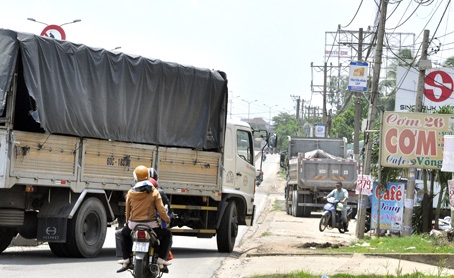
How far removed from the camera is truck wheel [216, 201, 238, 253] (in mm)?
18328

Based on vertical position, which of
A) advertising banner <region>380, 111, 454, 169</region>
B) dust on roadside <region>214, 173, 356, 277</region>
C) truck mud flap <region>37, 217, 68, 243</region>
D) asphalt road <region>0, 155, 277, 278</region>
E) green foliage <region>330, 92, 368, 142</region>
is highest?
green foliage <region>330, 92, 368, 142</region>

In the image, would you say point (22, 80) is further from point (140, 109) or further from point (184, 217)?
point (184, 217)

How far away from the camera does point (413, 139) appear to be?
2203 cm

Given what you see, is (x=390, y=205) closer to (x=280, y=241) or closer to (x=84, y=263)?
(x=280, y=241)

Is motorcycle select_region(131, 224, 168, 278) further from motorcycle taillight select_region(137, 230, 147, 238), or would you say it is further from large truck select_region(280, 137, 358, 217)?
large truck select_region(280, 137, 358, 217)

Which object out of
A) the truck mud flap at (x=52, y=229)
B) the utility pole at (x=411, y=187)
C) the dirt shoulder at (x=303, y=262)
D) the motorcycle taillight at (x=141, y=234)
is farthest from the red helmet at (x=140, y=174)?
the utility pole at (x=411, y=187)

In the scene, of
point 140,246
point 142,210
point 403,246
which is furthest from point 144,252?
point 403,246

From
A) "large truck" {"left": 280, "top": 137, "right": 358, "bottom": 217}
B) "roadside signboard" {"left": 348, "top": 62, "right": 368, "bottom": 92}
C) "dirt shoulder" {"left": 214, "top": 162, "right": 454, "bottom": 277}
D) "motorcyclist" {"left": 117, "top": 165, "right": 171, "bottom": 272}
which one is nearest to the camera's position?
"motorcyclist" {"left": 117, "top": 165, "right": 171, "bottom": 272}

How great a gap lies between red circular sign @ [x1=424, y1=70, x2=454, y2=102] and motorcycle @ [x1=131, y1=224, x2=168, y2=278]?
1329 inches

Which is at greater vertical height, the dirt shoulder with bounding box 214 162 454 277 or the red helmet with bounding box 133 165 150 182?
the red helmet with bounding box 133 165 150 182

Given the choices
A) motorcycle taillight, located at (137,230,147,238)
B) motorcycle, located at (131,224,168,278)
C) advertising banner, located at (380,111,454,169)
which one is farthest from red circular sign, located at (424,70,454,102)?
motorcycle taillight, located at (137,230,147,238)

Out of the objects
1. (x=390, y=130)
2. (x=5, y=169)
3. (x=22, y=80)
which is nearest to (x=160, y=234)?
(x=5, y=169)

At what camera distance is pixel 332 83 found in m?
108

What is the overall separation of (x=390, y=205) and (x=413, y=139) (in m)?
2.57
